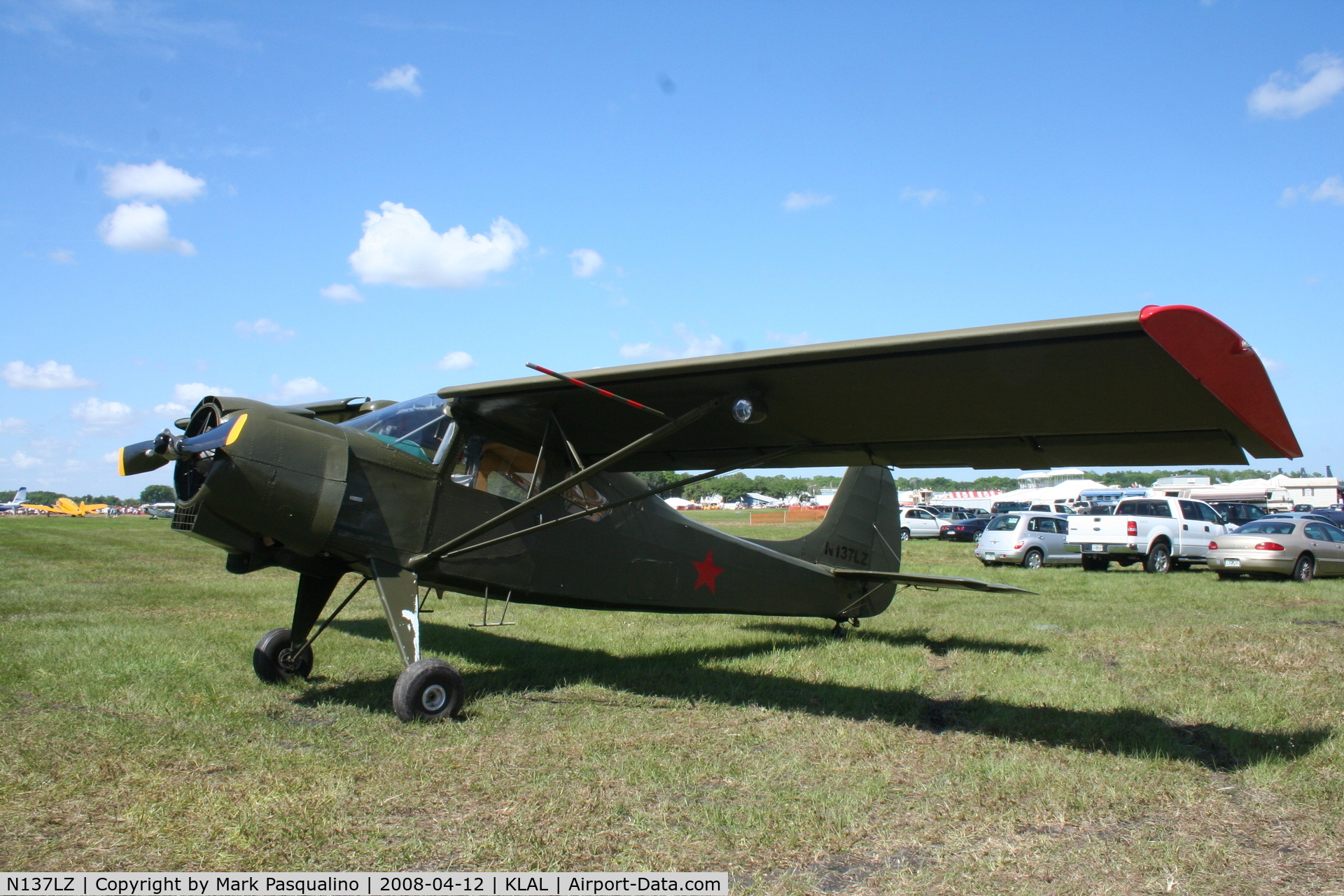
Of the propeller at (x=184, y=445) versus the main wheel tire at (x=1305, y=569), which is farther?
the main wheel tire at (x=1305, y=569)

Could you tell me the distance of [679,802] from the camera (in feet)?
13.9

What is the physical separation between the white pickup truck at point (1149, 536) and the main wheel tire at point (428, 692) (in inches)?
780

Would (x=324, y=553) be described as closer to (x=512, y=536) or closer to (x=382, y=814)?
(x=512, y=536)

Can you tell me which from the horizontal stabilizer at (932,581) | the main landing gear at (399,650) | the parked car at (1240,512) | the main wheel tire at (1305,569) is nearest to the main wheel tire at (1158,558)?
the main wheel tire at (1305,569)

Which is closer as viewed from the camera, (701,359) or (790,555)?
(701,359)

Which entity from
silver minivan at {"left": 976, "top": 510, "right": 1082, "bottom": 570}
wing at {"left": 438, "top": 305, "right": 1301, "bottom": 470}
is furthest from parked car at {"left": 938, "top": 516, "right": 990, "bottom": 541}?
wing at {"left": 438, "top": 305, "right": 1301, "bottom": 470}

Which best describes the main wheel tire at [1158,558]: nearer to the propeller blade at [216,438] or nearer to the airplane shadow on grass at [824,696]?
the airplane shadow on grass at [824,696]

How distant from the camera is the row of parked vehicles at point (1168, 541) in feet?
58.1

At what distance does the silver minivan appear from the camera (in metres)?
22.5

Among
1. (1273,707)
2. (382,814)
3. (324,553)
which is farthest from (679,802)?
(1273,707)

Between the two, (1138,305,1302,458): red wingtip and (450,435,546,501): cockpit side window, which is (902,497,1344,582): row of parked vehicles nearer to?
(1138,305,1302,458): red wingtip

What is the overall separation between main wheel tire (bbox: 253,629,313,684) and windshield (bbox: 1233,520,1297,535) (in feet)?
62.7

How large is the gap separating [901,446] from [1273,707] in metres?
3.36

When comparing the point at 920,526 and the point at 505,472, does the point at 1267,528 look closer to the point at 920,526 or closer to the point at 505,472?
the point at 505,472
